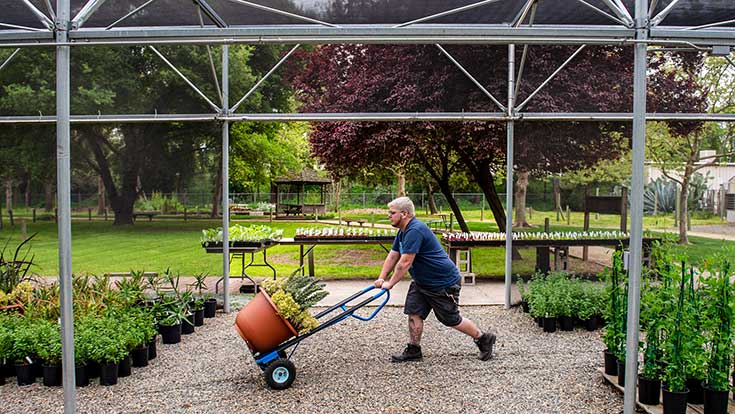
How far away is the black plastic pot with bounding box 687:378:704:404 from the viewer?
4.21 metres

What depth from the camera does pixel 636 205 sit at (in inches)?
157

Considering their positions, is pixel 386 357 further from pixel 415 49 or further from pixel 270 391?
pixel 415 49

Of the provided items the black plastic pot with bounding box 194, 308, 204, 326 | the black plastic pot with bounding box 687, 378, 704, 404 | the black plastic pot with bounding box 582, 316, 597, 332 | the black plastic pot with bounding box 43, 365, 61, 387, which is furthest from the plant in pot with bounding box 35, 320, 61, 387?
the black plastic pot with bounding box 582, 316, 597, 332

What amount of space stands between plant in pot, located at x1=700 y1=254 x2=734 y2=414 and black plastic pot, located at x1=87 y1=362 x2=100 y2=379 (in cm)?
478

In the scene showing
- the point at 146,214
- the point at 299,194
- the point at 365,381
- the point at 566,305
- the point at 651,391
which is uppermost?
the point at 299,194

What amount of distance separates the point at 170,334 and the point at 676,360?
4.85m

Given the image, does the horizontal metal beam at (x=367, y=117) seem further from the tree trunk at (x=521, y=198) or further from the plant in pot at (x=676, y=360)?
the plant in pot at (x=676, y=360)

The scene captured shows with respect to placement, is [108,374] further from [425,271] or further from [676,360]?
[676,360]

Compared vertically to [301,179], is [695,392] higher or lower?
lower

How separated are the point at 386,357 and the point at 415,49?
4.83 metres

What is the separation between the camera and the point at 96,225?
761cm

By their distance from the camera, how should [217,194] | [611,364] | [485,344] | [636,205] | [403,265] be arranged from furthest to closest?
[217,194], [485,344], [403,265], [611,364], [636,205]

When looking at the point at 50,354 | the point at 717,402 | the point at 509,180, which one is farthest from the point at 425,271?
the point at 50,354

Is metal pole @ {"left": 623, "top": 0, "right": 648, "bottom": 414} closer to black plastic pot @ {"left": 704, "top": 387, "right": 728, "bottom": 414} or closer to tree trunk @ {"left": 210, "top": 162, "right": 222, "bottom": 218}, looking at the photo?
Result: black plastic pot @ {"left": 704, "top": 387, "right": 728, "bottom": 414}
